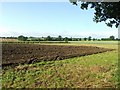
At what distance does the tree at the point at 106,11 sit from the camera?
81.1 ft

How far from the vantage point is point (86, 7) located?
2588 cm

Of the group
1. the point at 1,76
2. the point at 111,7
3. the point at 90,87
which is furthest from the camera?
the point at 111,7

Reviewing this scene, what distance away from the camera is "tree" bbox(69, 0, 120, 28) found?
974 inches

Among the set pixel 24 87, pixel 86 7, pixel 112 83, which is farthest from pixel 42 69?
pixel 86 7

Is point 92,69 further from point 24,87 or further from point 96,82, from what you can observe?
point 24,87

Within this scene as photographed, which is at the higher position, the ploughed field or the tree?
the tree

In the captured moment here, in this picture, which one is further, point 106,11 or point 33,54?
point 33,54

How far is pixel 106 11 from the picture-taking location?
1024 inches

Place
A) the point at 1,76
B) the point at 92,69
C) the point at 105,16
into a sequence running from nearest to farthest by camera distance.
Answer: the point at 1,76
the point at 92,69
the point at 105,16

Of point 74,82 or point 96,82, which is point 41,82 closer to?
point 74,82

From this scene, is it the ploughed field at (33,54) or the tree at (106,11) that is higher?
the tree at (106,11)

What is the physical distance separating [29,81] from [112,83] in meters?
4.95

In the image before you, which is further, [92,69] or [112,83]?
[92,69]

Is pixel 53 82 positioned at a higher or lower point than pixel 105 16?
lower
